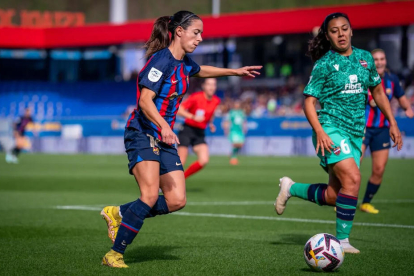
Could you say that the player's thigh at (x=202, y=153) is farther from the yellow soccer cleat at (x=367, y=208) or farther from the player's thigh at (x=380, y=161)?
the player's thigh at (x=380, y=161)

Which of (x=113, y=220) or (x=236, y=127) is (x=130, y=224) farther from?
(x=236, y=127)

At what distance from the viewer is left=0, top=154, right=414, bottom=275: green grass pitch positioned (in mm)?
6172

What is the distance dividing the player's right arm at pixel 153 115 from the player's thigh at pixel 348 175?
1.95 meters

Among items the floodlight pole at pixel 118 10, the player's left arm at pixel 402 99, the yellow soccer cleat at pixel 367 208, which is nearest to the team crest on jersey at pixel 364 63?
the player's left arm at pixel 402 99

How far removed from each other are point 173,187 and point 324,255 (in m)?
1.50

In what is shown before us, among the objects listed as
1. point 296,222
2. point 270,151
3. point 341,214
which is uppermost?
point 341,214

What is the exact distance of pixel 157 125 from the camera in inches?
227

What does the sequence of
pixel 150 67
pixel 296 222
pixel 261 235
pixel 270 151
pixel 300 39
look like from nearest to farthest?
pixel 150 67, pixel 261 235, pixel 296 222, pixel 270 151, pixel 300 39

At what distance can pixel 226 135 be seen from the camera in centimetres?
3238

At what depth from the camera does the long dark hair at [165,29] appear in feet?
20.3

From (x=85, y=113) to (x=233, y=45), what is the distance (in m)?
11.4

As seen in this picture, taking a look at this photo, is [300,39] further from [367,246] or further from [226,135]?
[367,246]

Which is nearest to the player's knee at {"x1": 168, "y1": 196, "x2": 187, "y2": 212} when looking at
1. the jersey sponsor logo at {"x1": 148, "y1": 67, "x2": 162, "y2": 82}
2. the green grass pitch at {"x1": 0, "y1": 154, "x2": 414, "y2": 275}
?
the green grass pitch at {"x1": 0, "y1": 154, "x2": 414, "y2": 275}

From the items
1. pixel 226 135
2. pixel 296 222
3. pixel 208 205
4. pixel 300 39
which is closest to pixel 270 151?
pixel 226 135
